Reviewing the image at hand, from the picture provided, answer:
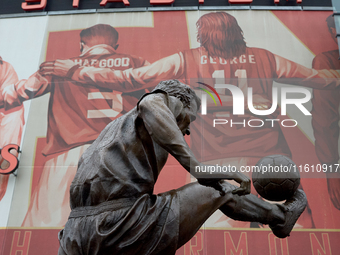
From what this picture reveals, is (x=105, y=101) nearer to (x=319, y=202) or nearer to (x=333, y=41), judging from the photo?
(x=319, y=202)

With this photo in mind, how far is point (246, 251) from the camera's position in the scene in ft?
25.5

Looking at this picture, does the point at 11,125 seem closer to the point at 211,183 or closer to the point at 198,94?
the point at 198,94

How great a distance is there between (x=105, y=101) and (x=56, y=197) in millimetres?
2410

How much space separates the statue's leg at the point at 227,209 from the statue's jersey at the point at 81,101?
→ 692 cm

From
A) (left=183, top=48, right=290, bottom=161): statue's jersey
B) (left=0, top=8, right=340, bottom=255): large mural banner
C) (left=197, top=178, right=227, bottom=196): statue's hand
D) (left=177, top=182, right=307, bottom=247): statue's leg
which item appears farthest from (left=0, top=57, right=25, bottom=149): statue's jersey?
(left=197, top=178, right=227, bottom=196): statue's hand

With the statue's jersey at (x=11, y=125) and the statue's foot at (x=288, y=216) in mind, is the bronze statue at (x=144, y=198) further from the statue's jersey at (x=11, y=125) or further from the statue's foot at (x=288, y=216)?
the statue's jersey at (x=11, y=125)

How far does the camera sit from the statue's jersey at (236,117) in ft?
27.8

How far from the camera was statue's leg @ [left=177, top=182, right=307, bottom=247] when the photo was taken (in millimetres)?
2066

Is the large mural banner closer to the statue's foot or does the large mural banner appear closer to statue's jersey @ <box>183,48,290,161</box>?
statue's jersey @ <box>183,48,290,161</box>

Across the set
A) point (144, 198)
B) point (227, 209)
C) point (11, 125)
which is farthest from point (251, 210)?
point (11, 125)

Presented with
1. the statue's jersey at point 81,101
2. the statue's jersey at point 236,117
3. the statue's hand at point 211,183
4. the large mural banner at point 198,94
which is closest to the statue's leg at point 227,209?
the statue's hand at point 211,183

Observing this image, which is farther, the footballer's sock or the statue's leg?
the footballer's sock

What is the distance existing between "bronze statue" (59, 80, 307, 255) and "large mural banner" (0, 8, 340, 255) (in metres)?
5.97

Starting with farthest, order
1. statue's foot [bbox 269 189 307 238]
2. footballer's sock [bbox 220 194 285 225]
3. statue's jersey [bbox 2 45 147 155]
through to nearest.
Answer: statue's jersey [bbox 2 45 147 155] < statue's foot [bbox 269 189 307 238] < footballer's sock [bbox 220 194 285 225]
